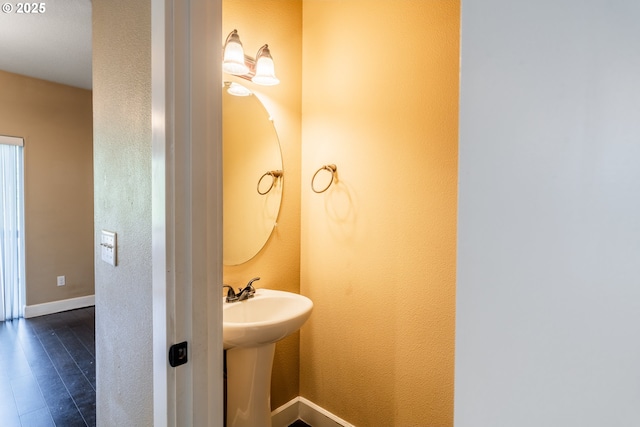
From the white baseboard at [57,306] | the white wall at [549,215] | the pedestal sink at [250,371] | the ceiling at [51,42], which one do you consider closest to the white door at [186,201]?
the pedestal sink at [250,371]

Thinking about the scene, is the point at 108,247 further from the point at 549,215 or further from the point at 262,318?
the point at 549,215

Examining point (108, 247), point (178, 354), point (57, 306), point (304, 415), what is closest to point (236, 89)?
point (108, 247)

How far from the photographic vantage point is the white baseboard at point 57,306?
3.58 meters

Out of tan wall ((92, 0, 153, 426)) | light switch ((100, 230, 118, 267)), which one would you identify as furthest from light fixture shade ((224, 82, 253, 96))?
light switch ((100, 230, 118, 267))

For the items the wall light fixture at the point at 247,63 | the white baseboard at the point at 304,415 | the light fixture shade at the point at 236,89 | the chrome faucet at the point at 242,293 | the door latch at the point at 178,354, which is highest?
the wall light fixture at the point at 247,63

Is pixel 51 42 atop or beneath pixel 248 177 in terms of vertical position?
atop

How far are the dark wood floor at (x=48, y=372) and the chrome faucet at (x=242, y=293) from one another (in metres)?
1.39

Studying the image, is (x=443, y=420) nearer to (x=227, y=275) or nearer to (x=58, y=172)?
(x=227, y=275)

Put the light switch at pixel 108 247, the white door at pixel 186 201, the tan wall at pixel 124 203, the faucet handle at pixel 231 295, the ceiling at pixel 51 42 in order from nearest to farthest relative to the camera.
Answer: the white door at pixel 186 201
the tan wall at pixel 124 203
the light switch at pixel 108 247
the faucet handle at pixel 231 295
the ceiling at pixel 51 42

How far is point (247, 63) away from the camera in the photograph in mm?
1617

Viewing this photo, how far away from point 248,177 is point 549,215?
1.61 metres

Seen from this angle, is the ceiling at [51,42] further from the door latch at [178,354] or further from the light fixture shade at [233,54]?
the door latch at [178,354]

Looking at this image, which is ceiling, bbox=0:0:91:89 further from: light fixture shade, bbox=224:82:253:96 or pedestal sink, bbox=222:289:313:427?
pedestal sink, bbox=222:289:313:427

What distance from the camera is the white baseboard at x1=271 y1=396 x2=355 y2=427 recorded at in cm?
183
